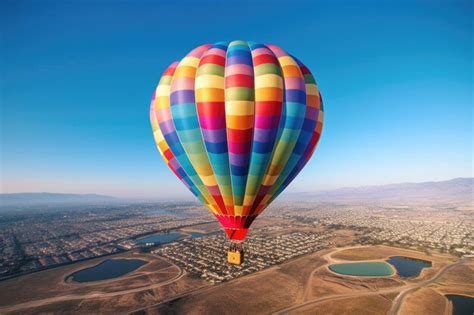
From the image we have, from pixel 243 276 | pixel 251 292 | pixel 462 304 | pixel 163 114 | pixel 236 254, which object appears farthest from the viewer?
pixel 243 276

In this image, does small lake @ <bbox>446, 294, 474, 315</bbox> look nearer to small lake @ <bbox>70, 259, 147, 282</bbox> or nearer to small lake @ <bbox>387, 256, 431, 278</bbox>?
small lake @ <bbox>387, 256, 431, 278</bbox>

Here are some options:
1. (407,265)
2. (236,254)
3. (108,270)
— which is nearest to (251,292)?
(236,254)

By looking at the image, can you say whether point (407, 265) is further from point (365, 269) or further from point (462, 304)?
point (462, 304)

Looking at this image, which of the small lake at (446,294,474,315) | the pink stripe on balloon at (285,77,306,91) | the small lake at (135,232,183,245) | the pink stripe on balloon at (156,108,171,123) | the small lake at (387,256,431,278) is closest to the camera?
the pink stripe on balloon at (285,77,306,91)

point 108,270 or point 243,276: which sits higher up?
point 243,276

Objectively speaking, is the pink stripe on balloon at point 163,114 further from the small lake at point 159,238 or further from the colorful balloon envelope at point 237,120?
the small lake at point 159,238

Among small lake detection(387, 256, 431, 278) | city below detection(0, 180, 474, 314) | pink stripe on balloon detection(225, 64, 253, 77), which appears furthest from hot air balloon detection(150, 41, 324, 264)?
small lake detection(387, 256, 431, 278)
